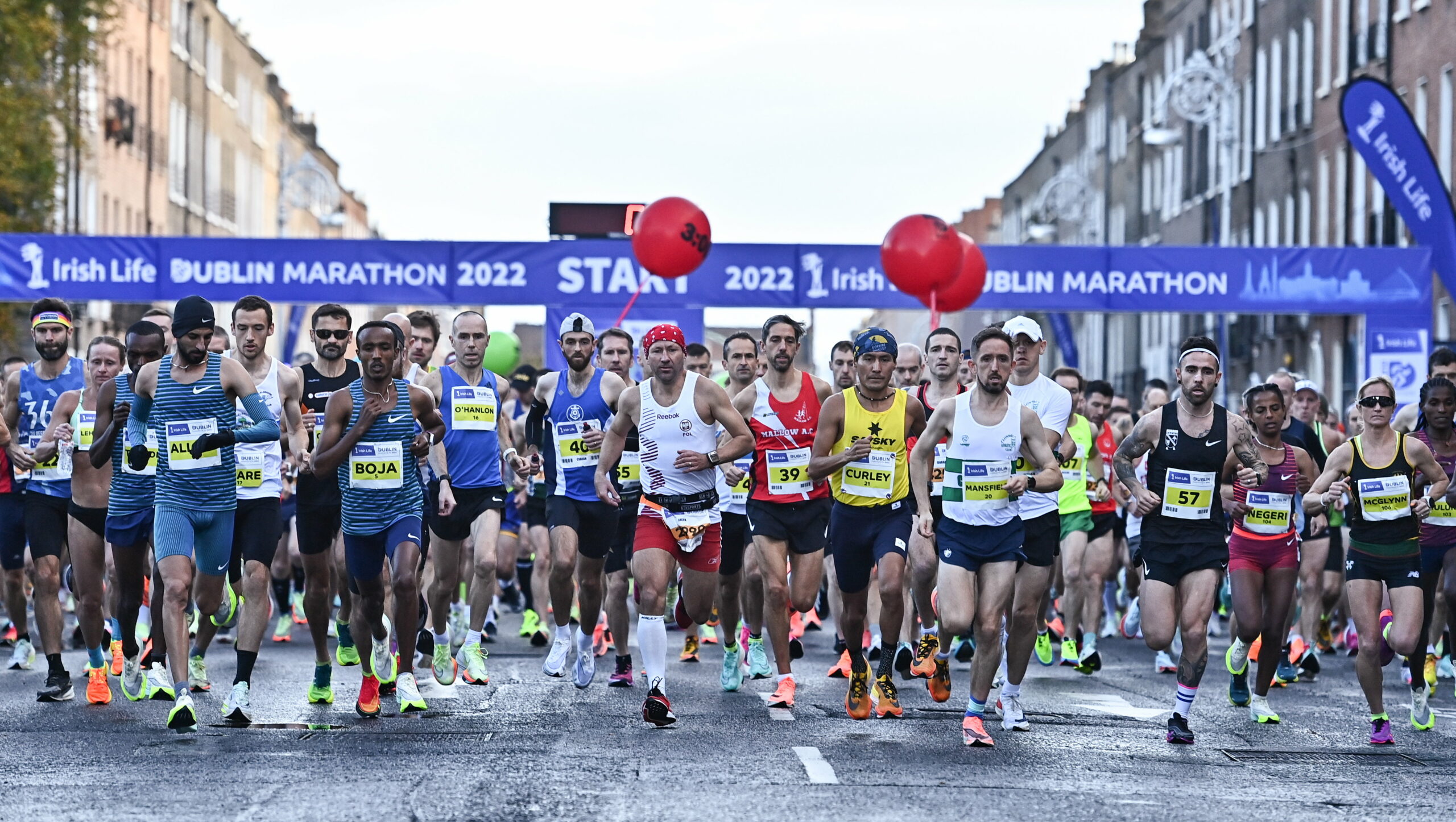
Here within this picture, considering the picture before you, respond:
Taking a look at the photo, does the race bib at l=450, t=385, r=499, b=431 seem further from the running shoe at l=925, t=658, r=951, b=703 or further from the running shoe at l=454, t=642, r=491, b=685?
the running shoe at l=925, t=658, r=951, b=703

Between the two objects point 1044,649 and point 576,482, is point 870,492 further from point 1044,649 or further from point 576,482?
point 1044,649

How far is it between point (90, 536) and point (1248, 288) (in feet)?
53.9

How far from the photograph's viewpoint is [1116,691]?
13711 millimetres

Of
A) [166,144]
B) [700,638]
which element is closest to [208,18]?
[166,144]

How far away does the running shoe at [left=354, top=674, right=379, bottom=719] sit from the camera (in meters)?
11.2

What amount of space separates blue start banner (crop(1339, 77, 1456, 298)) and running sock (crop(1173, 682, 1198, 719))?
34.0 feet

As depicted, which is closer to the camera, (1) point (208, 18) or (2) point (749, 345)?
(2) point (749, 345)

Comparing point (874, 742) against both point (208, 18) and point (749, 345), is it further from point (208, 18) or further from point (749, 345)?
point (208, 18)

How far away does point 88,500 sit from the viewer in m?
12.2

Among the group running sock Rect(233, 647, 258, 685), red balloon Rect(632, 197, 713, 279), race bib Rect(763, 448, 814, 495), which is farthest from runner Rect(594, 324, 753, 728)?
red balloon Rect(632, 197, 713, 279)

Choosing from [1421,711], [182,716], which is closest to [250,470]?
[182,716]

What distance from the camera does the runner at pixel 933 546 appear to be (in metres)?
12.1

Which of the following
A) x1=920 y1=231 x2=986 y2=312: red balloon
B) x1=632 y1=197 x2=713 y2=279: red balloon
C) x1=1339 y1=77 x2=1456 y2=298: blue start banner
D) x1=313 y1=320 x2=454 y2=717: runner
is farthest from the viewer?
x1=920 y1=231 x2=986 y2=312: red balloon

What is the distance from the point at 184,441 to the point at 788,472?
314 centimetres
